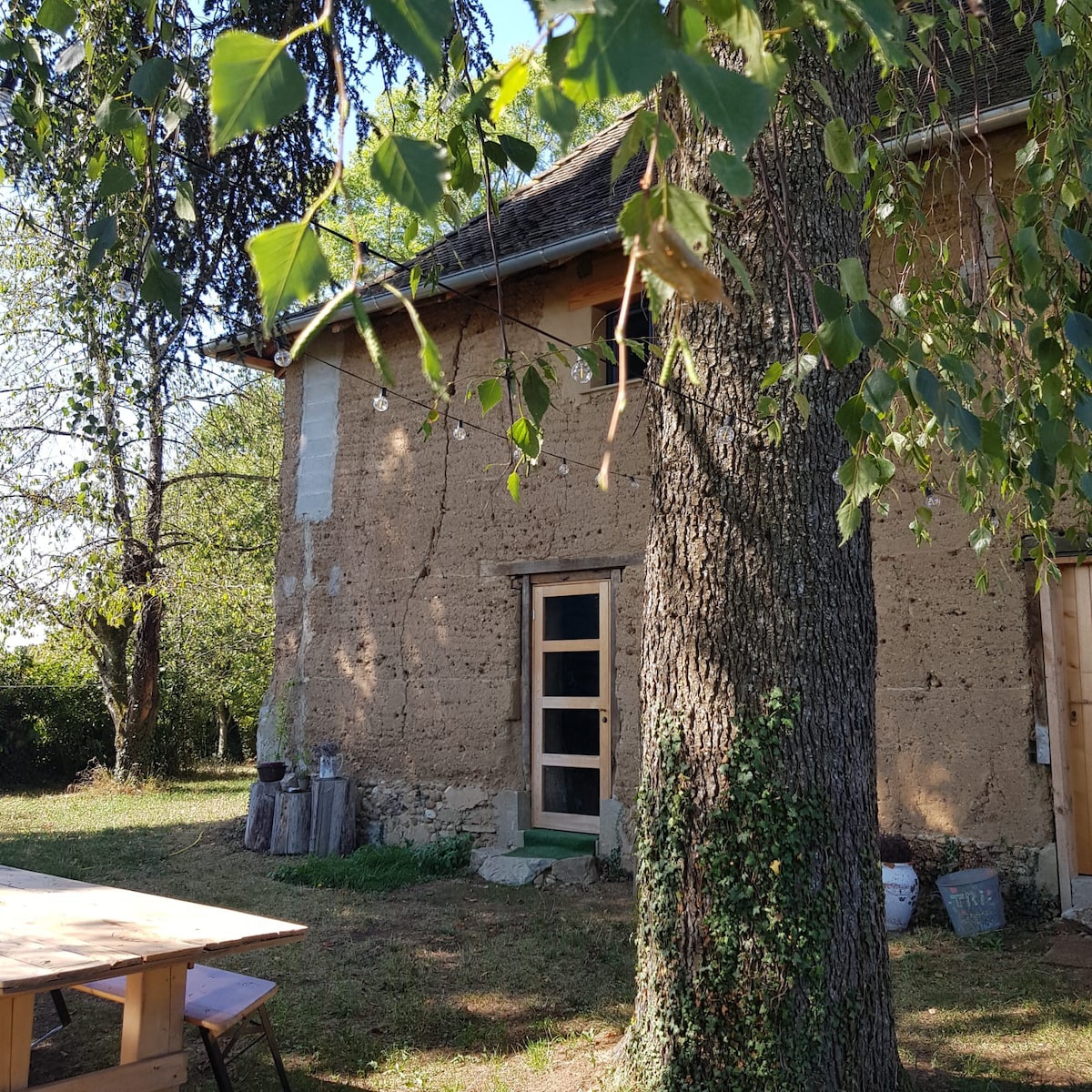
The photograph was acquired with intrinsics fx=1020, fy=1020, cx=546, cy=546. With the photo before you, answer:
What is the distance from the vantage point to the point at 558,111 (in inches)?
38.9

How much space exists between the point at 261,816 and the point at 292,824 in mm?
426

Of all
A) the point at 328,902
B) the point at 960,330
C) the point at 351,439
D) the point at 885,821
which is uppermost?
the point at 351,439

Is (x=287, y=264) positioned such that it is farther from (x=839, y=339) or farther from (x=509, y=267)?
(x=509, y=267)

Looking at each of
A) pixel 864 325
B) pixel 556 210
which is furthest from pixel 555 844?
pixel 864 325

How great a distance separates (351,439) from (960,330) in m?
6.75

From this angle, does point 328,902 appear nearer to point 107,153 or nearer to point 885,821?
point 885,821

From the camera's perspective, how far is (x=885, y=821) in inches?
252

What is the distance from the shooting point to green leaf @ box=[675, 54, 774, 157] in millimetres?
865

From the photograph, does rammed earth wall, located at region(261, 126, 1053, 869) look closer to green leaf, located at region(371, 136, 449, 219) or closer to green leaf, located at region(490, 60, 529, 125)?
green leaf, located at region(490, 60, 529, 125)

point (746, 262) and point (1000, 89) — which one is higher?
point (1000, 89)

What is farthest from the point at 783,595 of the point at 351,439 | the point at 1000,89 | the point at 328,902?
the point at 351,439

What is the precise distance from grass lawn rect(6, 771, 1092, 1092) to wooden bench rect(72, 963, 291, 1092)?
0.36 metres

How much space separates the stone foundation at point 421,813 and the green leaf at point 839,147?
674cm

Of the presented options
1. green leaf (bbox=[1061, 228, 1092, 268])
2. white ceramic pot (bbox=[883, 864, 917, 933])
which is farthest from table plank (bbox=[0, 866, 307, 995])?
white ceramic pot (bbox=[883, 864, 917, 933])
